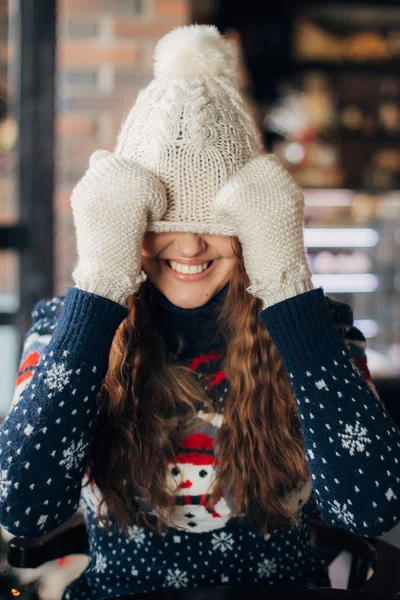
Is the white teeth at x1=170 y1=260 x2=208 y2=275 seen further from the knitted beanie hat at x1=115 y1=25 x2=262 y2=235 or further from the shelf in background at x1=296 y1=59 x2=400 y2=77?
the shelf in background at x1=296 y1=59 x2=400 y2=77

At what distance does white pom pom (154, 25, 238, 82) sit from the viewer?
1.25 metres

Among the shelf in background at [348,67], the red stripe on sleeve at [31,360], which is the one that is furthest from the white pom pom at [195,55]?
the shelf in background at [348,67]

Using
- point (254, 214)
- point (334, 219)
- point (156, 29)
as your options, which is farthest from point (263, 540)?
point (334, 219)

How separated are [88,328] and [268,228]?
294 mm

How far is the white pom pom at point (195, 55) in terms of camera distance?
1249 millimetres

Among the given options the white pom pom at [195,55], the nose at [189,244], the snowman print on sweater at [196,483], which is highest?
the white pom pom at [195,55]

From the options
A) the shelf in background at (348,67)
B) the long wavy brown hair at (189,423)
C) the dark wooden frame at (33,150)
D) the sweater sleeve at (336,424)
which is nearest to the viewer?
the sweater sleeve at (336,424)

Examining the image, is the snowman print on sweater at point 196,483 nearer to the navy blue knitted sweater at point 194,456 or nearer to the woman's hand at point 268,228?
the navy blue knitted sweater at point 194,456

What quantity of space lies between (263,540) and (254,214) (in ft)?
1.66

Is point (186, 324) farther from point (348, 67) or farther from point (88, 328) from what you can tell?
point (348, 67)

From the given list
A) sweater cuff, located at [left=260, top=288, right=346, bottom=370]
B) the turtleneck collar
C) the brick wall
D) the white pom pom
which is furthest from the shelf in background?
sweater cuff, located at [left=260, top=288, right=346, bottom=370]

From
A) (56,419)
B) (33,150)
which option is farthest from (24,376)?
(33,150)

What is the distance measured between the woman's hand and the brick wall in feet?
5.92

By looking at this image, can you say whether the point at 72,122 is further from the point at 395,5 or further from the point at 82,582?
the point at 395,5
